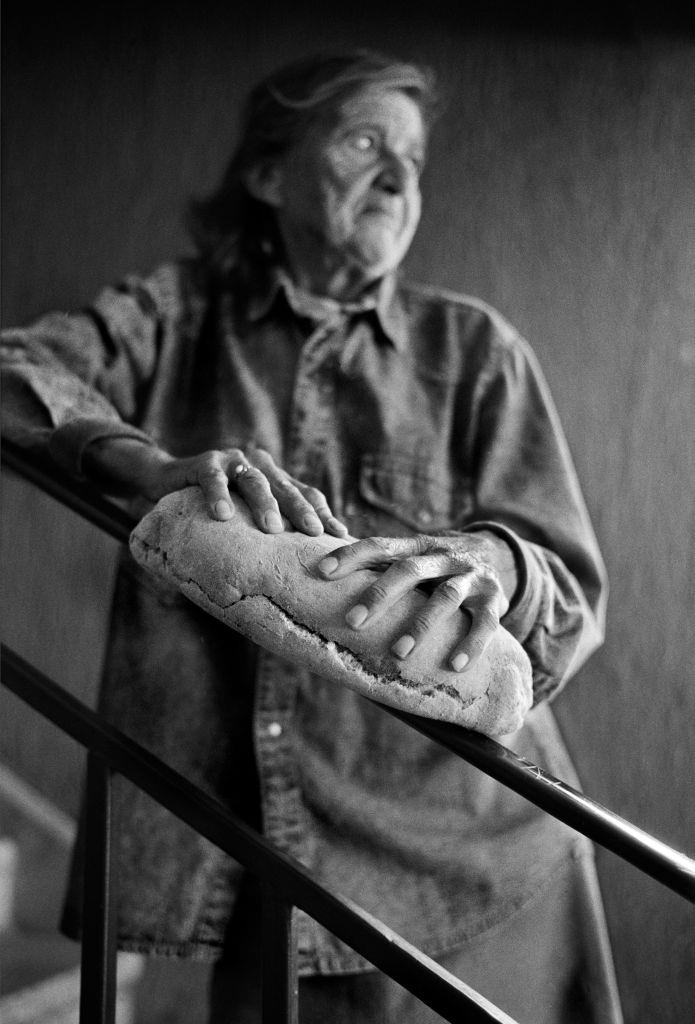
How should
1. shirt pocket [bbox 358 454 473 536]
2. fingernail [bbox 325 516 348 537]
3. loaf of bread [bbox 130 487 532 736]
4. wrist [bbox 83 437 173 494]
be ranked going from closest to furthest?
loaf of bread [bbox 130 487 532 736]
fingernail [bbox 325 516 348 537]
wrist [bbox 83 437 173 494]
shirt pocket [bbox 358 454 473 536]

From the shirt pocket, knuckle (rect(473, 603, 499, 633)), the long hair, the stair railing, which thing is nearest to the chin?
the long hair

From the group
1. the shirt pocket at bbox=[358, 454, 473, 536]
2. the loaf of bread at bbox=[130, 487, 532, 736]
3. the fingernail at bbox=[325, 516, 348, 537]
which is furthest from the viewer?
the shirt pocket at bbox=[358, 454, 473, 536]

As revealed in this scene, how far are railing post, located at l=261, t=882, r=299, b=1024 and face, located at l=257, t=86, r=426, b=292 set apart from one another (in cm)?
83

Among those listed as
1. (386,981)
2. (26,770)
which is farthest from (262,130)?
(386,981)

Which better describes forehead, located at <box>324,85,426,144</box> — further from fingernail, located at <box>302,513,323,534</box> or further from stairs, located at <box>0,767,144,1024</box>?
stairs, located at <box>0,767,144,1024</box>

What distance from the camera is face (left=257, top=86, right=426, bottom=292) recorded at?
1.29 meters

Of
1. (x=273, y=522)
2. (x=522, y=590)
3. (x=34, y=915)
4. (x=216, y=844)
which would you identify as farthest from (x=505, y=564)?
(x=34, y=915)

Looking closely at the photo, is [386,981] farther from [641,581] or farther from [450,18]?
[450,18]

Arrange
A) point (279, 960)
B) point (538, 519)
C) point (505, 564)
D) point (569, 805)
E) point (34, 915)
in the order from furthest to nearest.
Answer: point (34, 915) < point (538, 519) < point (505, 564) < point (279, 960) < point (569, 805)

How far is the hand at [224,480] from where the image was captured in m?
0.89

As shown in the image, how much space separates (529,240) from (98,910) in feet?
3.19

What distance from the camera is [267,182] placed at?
1.35 m

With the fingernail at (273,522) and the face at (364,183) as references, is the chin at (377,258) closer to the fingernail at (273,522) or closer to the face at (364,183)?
the face at (364,183)

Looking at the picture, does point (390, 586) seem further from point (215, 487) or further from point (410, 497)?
point (410, 497)
